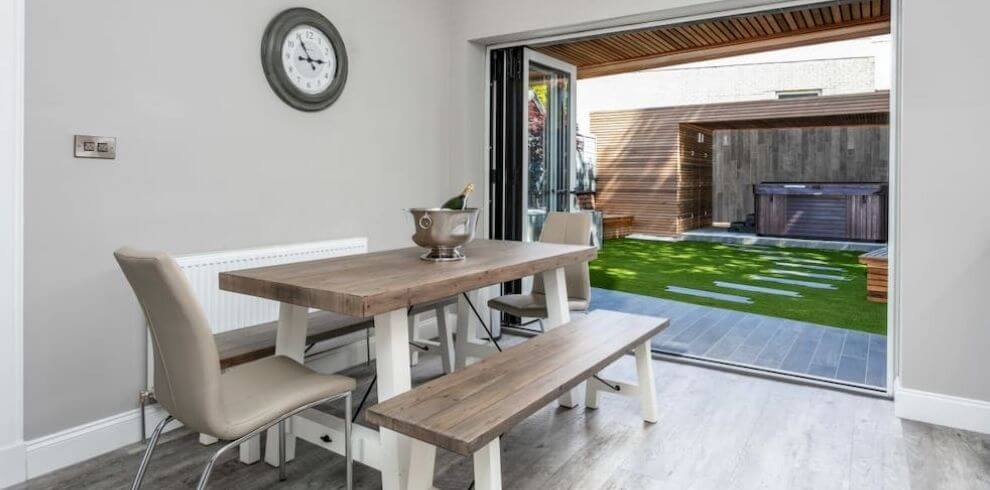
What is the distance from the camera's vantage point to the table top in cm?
187

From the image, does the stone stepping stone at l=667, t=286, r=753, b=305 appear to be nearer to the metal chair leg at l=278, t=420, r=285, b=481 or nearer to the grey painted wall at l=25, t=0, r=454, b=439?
the grey painted wall at l=25, t=0, r=454, b=439

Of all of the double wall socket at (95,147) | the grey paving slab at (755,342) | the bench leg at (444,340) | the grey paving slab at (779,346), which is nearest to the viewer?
the double wall socket at (95,147)

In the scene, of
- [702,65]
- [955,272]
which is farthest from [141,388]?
[702,65]

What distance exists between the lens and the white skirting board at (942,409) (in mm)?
2819

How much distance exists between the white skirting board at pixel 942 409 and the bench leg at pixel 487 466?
2305mm

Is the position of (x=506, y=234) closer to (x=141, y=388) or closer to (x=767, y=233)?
(x=141, y=388)

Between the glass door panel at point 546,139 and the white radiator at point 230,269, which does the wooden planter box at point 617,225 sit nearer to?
the glass door panel at point 546,139

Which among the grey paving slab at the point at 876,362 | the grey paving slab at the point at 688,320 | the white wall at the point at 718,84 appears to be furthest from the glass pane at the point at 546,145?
the white wall at the point at 718,84

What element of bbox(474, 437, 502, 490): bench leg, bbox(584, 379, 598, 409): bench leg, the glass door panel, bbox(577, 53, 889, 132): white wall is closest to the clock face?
the glass door panel

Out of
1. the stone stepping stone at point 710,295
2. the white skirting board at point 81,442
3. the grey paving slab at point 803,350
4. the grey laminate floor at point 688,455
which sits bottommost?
the grey laminate floor at point 688,455

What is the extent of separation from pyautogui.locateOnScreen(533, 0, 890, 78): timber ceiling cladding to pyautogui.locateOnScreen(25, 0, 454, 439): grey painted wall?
2.06 meters

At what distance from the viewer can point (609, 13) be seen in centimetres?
385

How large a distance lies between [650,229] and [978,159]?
9.49 metres

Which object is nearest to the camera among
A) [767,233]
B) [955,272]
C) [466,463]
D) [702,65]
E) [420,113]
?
[466,463]
